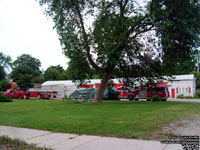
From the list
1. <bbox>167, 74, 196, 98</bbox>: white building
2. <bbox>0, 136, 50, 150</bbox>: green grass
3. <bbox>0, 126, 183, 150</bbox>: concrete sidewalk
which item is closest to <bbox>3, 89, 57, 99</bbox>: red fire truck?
<bbox>167, 74, 196, 98</bbox>: white building

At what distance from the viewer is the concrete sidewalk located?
623 centimetres

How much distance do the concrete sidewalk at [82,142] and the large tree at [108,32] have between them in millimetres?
14151

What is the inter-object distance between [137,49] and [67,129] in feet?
54.3

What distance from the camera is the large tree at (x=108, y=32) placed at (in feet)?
71.7

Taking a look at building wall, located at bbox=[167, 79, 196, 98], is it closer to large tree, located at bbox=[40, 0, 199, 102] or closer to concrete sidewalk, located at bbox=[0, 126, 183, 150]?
large tree, located at bbox=[40, 0, 199, 102]

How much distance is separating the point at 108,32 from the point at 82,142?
54.6 ft

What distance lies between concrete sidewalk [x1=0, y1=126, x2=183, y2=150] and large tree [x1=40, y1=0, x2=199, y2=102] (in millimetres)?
14151

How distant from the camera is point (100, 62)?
25156 mm

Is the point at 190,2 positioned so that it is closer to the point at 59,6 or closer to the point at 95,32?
the point at 95,32

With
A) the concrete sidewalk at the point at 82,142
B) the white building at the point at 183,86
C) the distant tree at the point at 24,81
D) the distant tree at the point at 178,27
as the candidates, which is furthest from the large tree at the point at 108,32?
the distant tree at the point at 24,81

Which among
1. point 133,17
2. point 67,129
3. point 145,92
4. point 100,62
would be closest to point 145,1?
point 133,17

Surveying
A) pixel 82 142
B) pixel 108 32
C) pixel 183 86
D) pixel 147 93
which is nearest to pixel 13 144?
pixel 82 142

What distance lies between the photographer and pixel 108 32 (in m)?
22.3

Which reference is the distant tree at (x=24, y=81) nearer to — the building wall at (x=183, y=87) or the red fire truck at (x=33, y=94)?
the red fire truck at (x=33, y=94)
